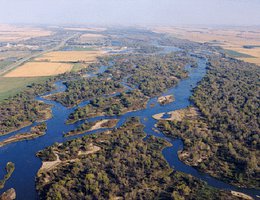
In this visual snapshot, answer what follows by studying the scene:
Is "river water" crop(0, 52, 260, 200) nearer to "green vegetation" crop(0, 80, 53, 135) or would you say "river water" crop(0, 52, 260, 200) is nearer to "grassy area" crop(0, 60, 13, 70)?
"green vegetation" crop(0, 80, 53, 135)

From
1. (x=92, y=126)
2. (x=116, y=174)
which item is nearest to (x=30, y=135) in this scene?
(x=92, y=126)

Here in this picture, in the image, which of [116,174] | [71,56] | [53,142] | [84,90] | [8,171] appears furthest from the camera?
[71,56]

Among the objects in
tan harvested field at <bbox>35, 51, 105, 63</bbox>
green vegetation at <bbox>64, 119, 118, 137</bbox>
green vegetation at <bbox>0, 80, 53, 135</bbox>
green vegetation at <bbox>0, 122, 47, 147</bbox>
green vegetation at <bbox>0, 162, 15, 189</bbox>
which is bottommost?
green vegetation at <bbox>0, 162, 15, 189</bbox>

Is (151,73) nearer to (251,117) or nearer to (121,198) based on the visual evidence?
(251,117)

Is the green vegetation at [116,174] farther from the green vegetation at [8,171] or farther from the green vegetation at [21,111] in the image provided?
the green vegetation at [21,111]

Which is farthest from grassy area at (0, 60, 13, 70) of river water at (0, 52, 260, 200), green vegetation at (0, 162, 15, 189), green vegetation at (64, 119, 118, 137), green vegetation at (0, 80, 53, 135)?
green vegetation at (0, 162, 15, 189)

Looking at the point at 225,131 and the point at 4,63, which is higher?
the point at 4,63

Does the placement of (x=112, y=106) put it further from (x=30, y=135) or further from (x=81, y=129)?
(x=30, y=135)
